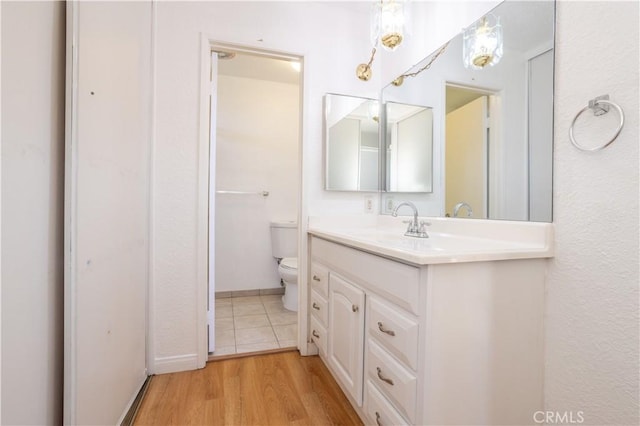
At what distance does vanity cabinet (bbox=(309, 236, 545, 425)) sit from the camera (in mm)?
754

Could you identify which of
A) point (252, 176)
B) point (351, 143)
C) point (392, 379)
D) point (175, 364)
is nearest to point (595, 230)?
point (392, 379)

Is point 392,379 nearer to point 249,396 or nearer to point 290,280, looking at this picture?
point 249,396

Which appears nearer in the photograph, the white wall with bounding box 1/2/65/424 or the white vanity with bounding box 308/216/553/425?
the white wall with bounding box 1/2/65/424

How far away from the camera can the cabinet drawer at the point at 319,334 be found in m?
1.42

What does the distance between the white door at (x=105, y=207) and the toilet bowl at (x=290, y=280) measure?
1100 mm

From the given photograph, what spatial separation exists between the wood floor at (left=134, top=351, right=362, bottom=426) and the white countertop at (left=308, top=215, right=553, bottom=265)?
80 cm

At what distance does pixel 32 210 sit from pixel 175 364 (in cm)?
126

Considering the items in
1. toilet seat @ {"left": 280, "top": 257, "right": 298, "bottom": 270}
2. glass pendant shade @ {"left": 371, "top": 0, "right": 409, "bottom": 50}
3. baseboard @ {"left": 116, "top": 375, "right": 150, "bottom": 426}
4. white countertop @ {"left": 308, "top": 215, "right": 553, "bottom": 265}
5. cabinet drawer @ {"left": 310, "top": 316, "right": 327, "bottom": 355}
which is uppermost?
glass pendant shade @ {"left": 371, "top": 0, "right": 409, "bottom": 50}

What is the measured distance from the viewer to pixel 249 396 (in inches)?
53.1

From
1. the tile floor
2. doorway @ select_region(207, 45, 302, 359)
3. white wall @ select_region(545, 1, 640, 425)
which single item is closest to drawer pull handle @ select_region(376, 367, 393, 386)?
white wall @ select_region(545, 1, 640, 425)

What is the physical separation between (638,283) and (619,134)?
1.32 feet

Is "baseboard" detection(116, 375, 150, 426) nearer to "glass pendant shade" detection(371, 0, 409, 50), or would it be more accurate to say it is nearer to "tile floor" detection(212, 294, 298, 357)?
"tile floor" detection(212, 294, 298, 357)

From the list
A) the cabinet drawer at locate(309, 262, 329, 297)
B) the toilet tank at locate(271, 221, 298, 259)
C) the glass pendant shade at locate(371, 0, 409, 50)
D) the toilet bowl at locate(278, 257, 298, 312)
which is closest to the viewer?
the glass pendant shade at locate(371, 0, 409, 50)

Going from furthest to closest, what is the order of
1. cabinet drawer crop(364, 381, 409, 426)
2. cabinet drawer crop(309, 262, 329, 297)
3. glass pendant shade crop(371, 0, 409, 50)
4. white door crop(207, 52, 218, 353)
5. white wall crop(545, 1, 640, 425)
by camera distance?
white door crop(207, 52, 218, 353)
cabinet drawer crop(309, 262, 329, 297)
glass pendant shade crop(371, 0, 409, 50)
cabinet drawer crop(364, 381, 409, 426)
white wall crop(545, 1, 640, 425)
